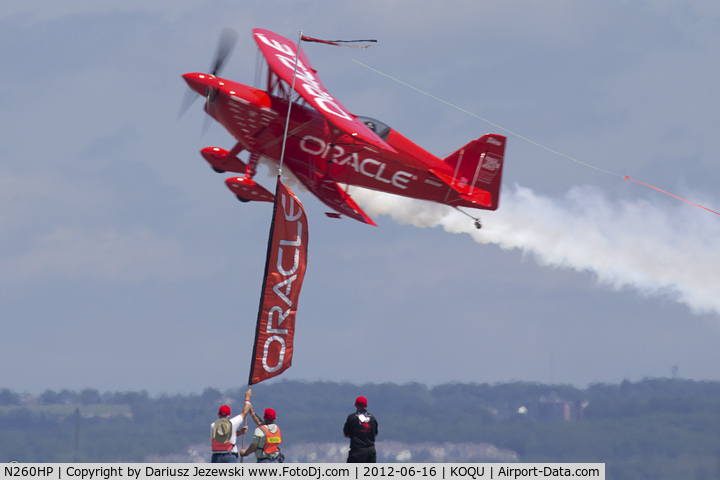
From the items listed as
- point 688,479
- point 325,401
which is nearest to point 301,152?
point 325,401

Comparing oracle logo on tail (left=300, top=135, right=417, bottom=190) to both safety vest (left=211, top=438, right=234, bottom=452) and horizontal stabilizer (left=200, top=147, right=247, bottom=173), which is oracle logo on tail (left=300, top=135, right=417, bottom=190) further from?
safety vest (left=211, top=438, right=234, bottom=452)

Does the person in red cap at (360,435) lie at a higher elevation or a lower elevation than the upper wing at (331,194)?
lower

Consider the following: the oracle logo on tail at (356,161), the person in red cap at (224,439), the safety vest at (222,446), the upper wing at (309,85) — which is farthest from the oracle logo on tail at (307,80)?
the safety vest at (222,446)

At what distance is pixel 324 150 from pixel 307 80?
2320 mm

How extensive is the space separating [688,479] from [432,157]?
2714 cm

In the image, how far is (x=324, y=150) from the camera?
29516mm

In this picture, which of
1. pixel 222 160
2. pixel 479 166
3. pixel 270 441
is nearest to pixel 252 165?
pixel 222 160

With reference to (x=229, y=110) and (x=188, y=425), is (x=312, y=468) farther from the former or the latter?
(x=188, y=425)

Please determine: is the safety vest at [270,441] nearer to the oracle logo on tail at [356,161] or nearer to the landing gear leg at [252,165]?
the landing gear leg at [252,165]

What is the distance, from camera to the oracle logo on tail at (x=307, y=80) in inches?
1107

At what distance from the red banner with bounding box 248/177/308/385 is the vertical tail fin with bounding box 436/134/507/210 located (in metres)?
10.2

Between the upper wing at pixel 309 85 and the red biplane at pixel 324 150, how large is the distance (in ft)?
0.11

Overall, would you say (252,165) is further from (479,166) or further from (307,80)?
(479,166)

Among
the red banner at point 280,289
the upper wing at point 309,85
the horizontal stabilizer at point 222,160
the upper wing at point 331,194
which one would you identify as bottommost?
the red banner at point 280,289
